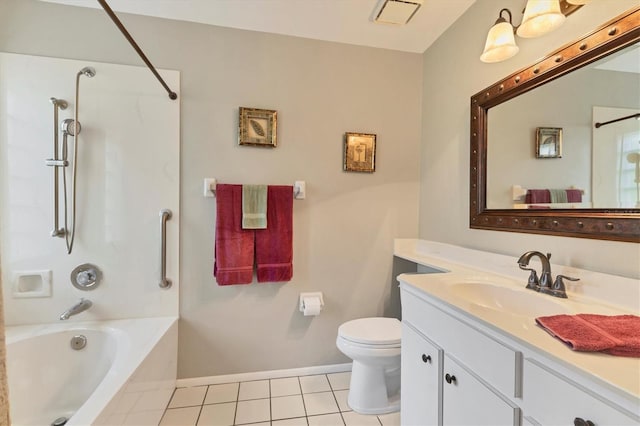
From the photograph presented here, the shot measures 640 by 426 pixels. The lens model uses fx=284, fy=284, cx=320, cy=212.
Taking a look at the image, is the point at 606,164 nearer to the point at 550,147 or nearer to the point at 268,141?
the point at 550,147

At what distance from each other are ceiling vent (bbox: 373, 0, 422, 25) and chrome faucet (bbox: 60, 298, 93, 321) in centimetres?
248

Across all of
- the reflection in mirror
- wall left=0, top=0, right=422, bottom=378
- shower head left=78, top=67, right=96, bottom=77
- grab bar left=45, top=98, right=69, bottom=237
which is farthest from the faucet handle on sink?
shower head left=78, top=67, right=96, bottom=77

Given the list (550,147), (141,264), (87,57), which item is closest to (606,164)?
(550,147)

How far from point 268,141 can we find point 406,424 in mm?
1782

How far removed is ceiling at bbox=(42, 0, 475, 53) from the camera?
1.68m

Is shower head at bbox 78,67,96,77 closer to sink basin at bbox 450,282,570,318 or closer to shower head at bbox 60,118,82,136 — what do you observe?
shower head at bbox 60,118,82,136

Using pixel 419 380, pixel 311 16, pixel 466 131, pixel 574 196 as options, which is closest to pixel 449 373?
pixel 419 380

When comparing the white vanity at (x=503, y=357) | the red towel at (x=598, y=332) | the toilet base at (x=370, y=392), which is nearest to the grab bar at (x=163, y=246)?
the toilet base at (x=370, y=392)

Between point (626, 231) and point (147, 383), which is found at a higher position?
point (626, 231)

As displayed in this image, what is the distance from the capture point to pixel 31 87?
5.41ft

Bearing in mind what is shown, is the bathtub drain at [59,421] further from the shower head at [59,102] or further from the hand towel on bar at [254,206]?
the shower head at [59,102]

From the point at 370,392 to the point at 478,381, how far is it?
91 cm

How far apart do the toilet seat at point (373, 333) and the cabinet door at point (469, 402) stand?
0.50 m

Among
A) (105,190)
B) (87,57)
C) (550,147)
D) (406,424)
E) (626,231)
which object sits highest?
(87,57)
